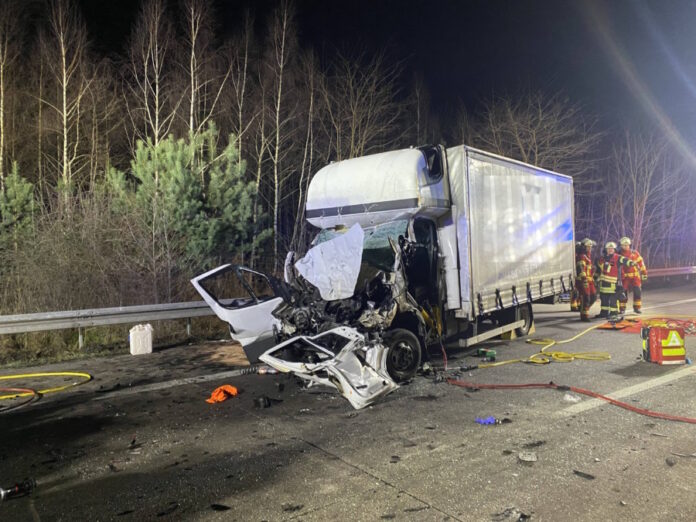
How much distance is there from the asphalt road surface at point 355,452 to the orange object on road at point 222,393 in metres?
0.11

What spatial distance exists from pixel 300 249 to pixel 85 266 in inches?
254

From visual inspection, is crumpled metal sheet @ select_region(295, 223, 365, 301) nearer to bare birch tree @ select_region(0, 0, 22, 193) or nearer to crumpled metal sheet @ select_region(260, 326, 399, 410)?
crumpled metal sheet @ select_region(260, 326, 399, 410)

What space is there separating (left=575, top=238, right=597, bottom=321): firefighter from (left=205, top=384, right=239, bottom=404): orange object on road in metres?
8.61

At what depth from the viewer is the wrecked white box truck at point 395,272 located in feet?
18.7

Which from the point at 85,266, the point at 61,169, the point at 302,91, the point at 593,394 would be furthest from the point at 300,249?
the point at 593,394

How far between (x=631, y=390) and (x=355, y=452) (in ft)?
11.5

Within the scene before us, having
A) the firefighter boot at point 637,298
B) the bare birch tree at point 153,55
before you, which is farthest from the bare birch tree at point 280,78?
the firefighter boot at point 637,298

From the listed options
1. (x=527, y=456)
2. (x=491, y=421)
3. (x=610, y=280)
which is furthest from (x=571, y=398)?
(x=610, y=280)

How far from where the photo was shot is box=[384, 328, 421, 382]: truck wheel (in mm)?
5980

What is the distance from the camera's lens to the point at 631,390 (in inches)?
220

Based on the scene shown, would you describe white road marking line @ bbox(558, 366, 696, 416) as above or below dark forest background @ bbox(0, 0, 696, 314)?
below

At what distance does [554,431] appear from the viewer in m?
4.36

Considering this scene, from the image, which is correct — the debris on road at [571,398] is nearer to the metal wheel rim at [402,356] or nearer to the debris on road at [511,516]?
the metal wheel rim at [402,356]

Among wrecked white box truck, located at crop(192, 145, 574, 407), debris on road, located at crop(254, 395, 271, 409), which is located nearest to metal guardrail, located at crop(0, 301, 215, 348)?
wrecked white box truck, located at crop(192, 145, 574, 407)
